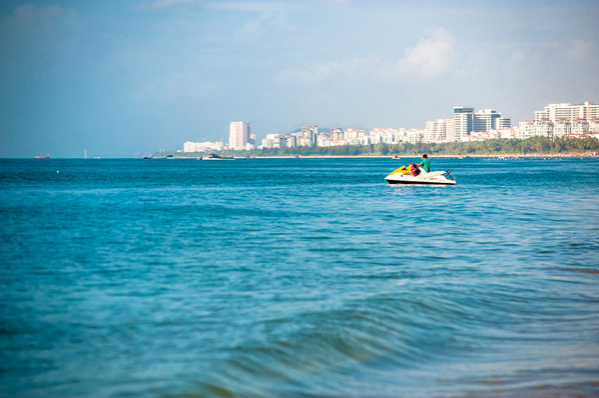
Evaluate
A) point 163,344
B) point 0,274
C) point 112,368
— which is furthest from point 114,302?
point 0,274

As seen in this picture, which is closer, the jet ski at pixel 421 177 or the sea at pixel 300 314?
the sea at pixel 300 314

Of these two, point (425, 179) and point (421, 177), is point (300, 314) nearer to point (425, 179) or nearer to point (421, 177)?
point (421, 177)

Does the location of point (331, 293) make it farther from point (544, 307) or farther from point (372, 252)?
point (372, 252)

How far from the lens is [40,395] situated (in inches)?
A: 265

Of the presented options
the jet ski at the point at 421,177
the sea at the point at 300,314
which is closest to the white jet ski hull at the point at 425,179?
the jet ski at the point at 421,177

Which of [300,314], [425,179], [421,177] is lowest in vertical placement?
[300,314]

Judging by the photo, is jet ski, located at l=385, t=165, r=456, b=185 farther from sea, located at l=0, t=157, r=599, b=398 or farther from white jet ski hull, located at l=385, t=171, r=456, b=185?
sea, located at l=0, t=157, r=599, b=398

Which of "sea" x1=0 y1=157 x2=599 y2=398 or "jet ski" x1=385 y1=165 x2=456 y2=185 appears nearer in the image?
"sea" x1=0 y1=157 x2=599 y2=398

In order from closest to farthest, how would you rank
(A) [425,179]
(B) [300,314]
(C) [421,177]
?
(B) [300,314] < (C) [421,177] < (A) [425,179]

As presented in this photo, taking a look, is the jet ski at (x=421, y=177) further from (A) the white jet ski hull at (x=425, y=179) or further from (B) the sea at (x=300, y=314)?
(B) the sea at (x=300, y=314)

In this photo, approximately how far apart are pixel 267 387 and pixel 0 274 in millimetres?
9636

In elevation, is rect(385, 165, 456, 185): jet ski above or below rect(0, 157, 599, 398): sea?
above

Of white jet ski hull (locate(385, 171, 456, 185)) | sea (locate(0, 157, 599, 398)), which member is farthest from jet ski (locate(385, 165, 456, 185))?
sea (locate(0, 157, 599, 398))

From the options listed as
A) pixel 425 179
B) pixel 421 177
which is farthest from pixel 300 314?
pixel 425 179
